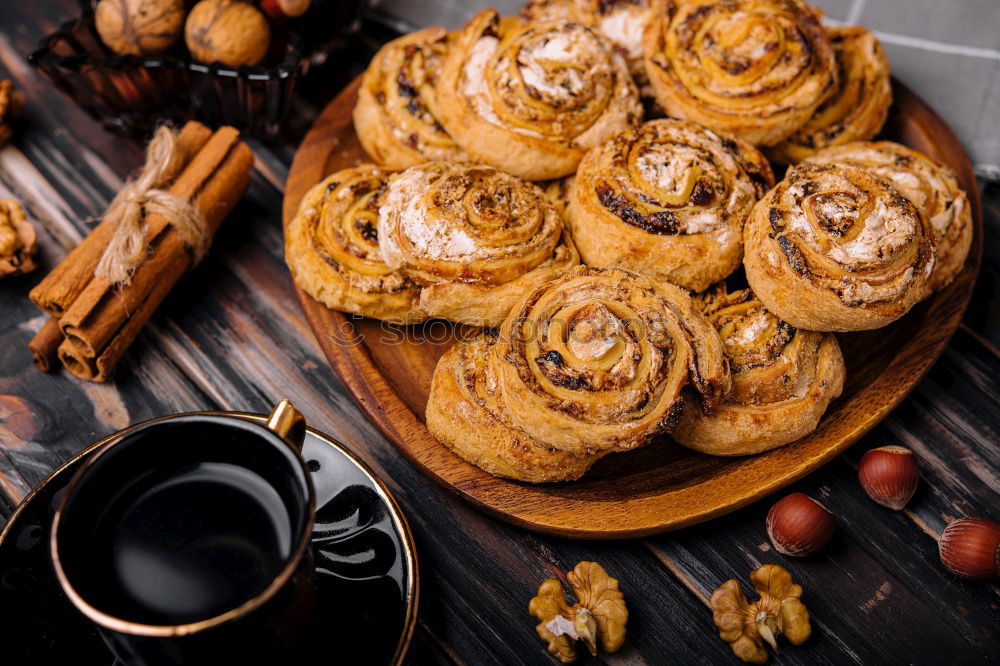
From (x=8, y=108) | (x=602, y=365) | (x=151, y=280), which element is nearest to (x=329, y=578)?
(x=602, y=365)

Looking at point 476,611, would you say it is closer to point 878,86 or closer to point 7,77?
point 878,86

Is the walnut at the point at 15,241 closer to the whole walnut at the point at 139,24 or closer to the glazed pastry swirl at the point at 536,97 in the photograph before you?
the whole walnut at the point at 139,24

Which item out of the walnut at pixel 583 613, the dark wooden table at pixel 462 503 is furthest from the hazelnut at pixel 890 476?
the walnut at pixel 583 613

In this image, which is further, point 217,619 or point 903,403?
point 903,403

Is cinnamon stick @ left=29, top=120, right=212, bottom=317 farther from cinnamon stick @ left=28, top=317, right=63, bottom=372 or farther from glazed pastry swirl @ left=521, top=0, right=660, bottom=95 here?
glazed pastry swirl @ left=521, top=0, right=660, bottom=95

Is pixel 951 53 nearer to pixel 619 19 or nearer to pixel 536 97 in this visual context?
pixel 619 19

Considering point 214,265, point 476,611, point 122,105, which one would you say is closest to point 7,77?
point 122,105

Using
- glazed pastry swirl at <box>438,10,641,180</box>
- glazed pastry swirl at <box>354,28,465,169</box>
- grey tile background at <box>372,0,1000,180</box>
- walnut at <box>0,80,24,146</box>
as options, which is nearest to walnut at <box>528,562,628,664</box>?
glazed pastry swirl at <box>438,10,641,180</box>

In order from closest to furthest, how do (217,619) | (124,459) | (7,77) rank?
1. (217,619)
2. (124,459)
3. (7,77)
